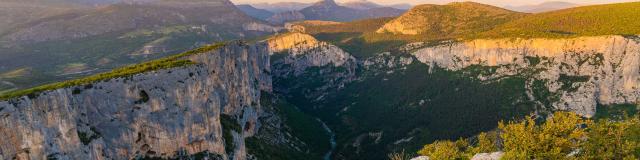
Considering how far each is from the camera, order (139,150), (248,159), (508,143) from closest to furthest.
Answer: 1. (508,143)
2. (139,150)
3. (248,159)

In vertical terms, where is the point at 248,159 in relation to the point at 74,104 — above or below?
below

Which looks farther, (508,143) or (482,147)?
(482,147)

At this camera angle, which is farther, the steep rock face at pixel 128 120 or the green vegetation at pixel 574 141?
the steep rock face at pixel 128 120

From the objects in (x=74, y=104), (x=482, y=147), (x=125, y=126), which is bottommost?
(x=482, y=147)

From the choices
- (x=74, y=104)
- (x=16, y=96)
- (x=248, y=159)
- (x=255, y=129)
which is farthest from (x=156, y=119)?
(x=255, y=129)

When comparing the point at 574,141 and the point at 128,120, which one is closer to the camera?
the point at 574,141

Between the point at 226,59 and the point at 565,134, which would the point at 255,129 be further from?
the point at 565,134

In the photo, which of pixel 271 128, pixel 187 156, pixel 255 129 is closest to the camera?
pixel 187 156
